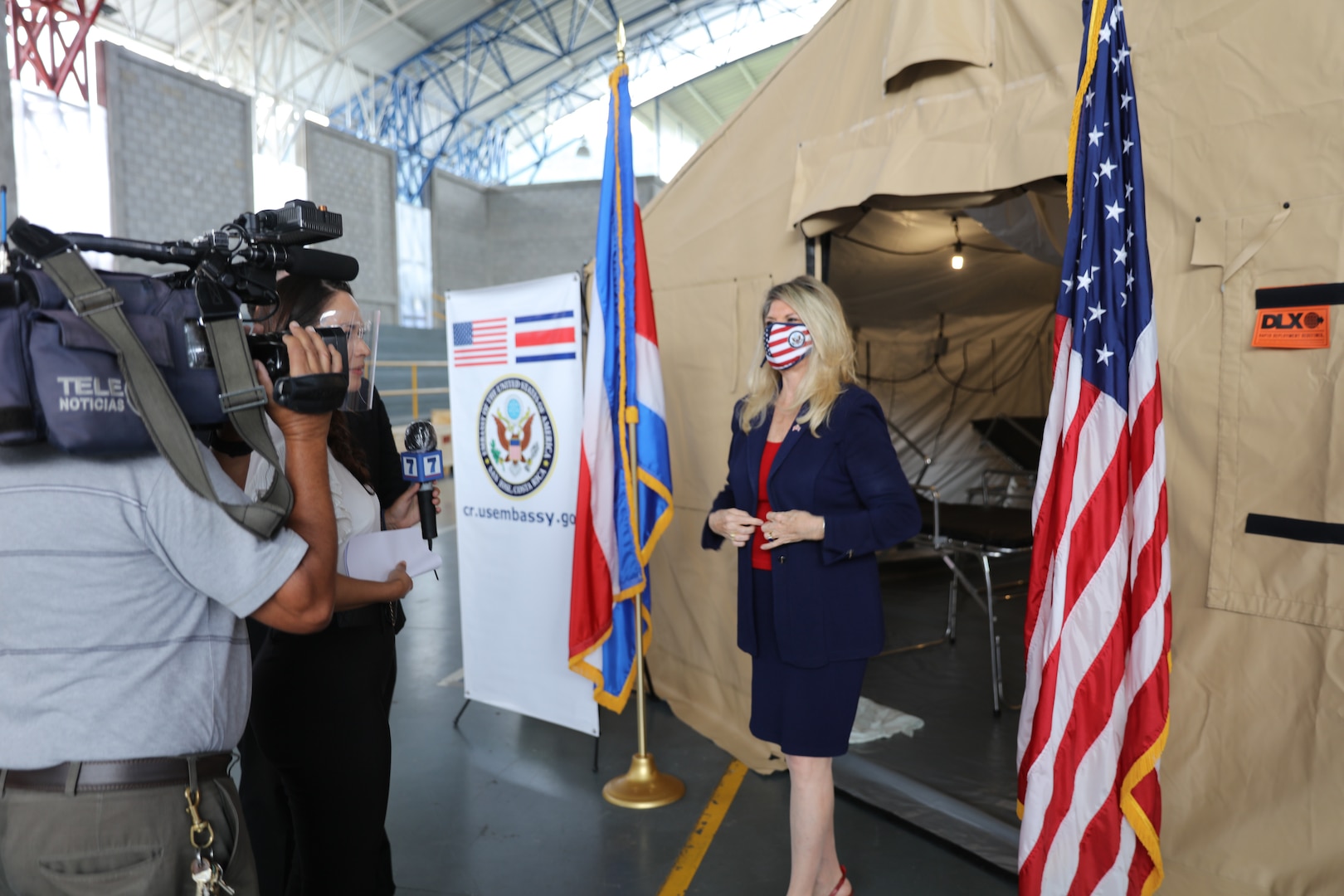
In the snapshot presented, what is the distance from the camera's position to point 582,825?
8.62 feet

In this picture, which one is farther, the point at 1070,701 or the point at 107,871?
the point at 1070,701

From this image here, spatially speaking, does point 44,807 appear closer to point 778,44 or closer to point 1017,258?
point 1017,258

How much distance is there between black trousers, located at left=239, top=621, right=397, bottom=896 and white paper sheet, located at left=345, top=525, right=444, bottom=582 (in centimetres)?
11

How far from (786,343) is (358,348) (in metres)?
1.00

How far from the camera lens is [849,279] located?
4.58 meters

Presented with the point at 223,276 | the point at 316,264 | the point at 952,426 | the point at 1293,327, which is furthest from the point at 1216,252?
the point at 952,426

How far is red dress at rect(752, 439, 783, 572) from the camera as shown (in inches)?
77.7

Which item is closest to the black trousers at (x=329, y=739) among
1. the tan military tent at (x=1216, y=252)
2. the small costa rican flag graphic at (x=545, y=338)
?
the small costa rican flag graphic at (x=545, y=338)

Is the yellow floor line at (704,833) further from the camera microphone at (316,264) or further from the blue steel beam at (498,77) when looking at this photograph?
the blue steel beam at (498,77)

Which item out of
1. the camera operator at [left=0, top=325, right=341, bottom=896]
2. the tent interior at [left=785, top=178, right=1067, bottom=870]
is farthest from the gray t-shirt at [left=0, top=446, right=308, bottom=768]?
the tent interior at [left=785, top=178, right=1067, bottom=870]

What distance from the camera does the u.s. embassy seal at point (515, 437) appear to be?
3.10m

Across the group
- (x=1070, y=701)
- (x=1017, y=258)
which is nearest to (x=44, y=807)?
(x=1070, y=701)

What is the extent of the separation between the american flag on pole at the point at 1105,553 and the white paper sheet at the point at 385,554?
4.11 feet

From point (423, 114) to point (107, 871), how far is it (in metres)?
19.4
